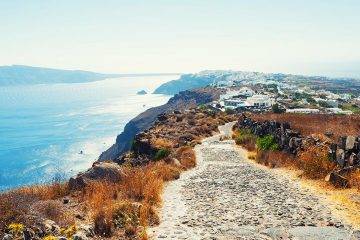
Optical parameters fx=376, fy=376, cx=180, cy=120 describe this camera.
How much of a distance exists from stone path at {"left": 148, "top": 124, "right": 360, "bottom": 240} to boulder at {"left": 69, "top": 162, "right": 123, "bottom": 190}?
2182mm

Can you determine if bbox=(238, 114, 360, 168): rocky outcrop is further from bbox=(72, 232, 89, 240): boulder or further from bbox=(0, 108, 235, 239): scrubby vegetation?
bbox=(72, 232, 89, 240): boulder

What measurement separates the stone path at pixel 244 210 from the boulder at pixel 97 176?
2182 mm

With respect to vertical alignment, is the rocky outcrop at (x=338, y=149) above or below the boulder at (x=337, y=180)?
above

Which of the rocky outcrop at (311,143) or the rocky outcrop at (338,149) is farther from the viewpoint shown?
the rocky outcrop at (311,143)

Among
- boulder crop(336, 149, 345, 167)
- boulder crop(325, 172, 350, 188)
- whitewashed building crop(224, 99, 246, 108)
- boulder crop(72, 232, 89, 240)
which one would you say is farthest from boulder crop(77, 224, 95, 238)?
whitewashed building crop(224, 99, 246, 108)

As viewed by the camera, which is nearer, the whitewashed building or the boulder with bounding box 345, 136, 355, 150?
the boulder with bounding box 345, 136, 355, 150

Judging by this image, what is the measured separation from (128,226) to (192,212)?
2.92 metres

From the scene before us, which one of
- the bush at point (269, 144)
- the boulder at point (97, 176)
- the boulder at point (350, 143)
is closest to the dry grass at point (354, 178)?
the boulder at point (350, 143)

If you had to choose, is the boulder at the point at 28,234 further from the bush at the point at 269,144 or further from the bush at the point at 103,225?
the bush at the point at 269,144

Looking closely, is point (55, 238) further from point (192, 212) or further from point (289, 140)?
point (289, 140)

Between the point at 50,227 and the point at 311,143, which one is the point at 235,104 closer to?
the point at 311,143

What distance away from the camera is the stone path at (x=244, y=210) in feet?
31.6

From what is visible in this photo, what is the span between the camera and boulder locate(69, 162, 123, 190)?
14203mm

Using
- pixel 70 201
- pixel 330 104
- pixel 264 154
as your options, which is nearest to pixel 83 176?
pixel 70 201
